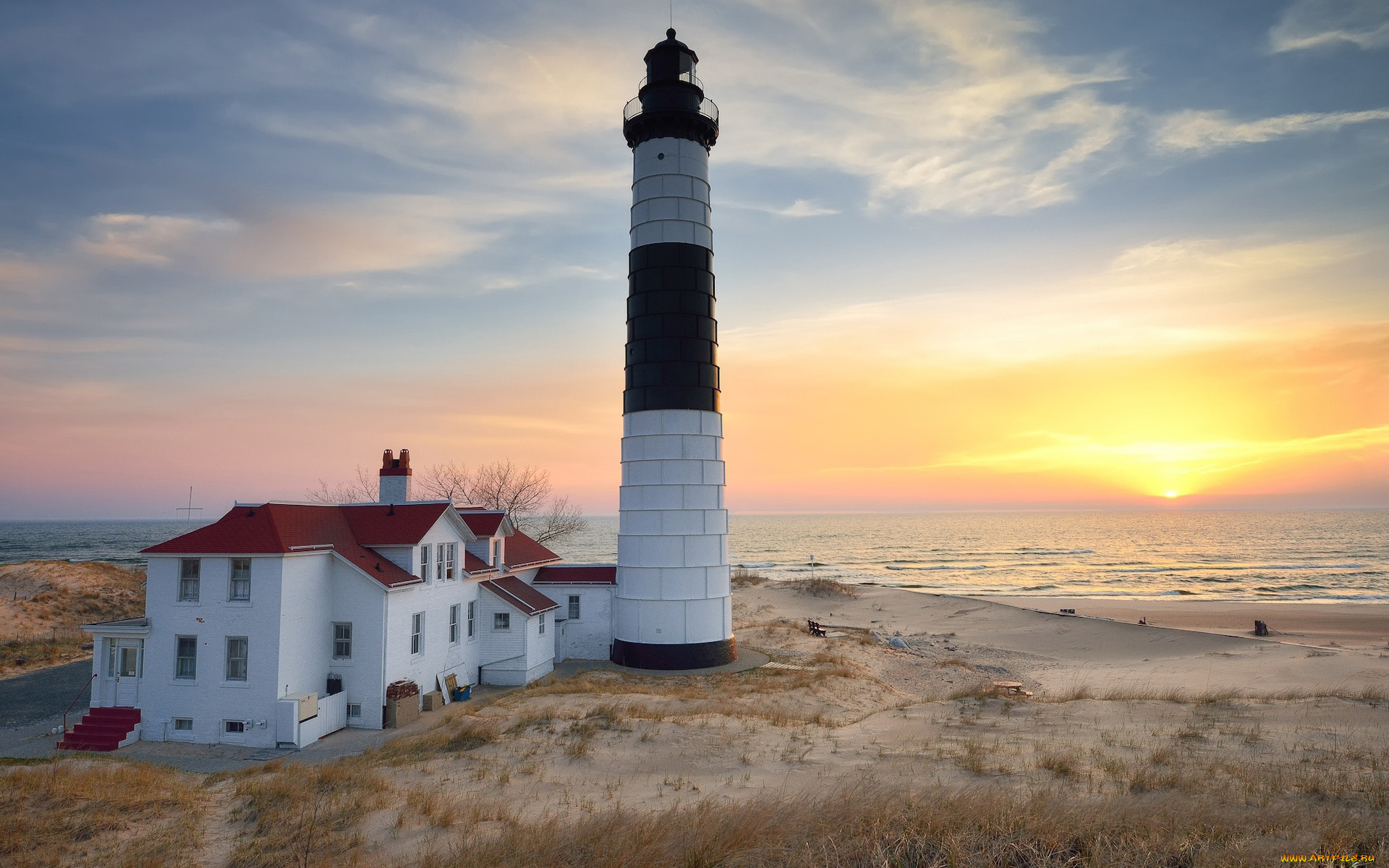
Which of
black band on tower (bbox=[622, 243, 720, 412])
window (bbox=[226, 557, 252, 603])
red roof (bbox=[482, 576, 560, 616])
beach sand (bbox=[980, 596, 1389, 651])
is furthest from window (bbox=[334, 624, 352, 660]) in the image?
beach sand (bbox=[980, 596, 1389, 651])

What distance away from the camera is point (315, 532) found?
20984 mm

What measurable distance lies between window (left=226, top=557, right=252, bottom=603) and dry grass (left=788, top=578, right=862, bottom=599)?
46.2 metres

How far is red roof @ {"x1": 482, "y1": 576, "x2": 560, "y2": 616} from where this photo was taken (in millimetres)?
26328

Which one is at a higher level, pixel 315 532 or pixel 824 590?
pixel 315 532

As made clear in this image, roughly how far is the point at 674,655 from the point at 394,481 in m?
12.1

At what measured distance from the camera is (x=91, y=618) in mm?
42062

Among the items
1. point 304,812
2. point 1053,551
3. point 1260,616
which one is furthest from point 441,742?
point 1053,551

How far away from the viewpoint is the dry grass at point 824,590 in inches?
2352

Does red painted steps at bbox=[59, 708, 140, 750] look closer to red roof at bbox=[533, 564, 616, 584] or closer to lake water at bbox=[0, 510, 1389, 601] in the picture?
red roof at bbox=[533, 564, 616, 584]

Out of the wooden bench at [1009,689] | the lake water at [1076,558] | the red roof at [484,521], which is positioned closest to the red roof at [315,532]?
the red roof at [484,521]

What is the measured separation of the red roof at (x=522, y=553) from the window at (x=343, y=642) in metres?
8.76

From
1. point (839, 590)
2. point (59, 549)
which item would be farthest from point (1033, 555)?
point (59, 549)

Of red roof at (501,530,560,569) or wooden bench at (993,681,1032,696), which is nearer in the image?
wooden bench at (993,681,1032,696)

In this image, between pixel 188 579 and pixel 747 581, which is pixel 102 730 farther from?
pixel 747 581
